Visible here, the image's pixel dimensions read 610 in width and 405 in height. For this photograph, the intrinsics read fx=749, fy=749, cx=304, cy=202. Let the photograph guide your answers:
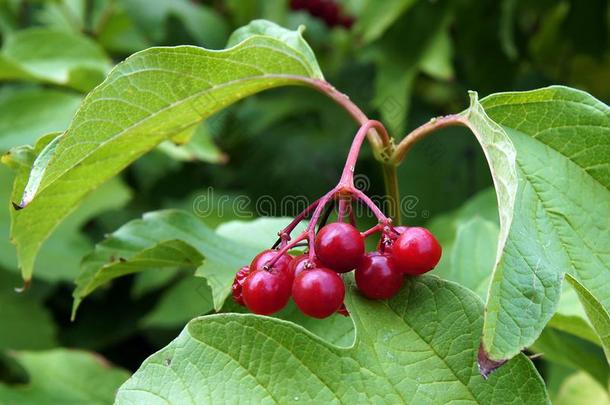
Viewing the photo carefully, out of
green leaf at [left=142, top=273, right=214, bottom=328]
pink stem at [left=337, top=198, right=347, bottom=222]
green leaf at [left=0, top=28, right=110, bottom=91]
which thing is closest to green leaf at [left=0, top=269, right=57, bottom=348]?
green leaf at [left=142, top=273, right=214, bottom=328]

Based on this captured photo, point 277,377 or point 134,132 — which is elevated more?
point 134,132

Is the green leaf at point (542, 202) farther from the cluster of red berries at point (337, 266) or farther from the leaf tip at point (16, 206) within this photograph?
the leaf tip at point (16, 206)

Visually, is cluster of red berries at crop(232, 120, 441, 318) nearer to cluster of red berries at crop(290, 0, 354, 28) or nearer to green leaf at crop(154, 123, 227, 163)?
green leaf at crop(154, 123, 227, 163)

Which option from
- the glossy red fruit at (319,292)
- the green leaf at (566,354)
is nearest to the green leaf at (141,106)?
the glossy red fruit at (319,292)

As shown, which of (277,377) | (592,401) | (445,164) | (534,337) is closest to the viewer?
(534,337)

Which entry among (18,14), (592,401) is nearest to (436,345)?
(592,401)

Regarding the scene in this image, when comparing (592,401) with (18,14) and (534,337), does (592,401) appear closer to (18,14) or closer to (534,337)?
(534,337)
